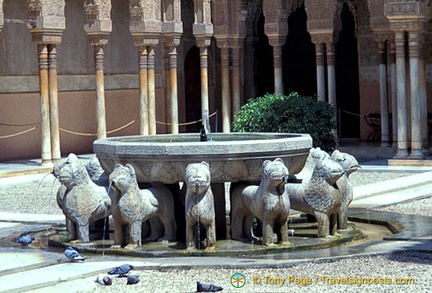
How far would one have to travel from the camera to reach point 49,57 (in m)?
17.8

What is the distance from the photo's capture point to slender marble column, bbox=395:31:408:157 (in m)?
17.3

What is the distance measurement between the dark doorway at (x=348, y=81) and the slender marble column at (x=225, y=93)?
2.85 metres

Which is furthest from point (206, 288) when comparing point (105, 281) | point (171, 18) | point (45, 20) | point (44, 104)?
point (171, 18)

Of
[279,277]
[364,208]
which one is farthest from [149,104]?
[279,277]

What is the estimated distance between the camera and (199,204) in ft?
27.6

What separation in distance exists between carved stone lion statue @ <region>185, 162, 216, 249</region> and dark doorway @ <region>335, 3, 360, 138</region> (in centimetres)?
1536

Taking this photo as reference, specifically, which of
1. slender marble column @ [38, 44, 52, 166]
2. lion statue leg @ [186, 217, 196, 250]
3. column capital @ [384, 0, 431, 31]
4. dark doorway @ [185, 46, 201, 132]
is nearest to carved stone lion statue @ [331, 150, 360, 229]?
lion statue leg @ [186, 217, 196, 250]

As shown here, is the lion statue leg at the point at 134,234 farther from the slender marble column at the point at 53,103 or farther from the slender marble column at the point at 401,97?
the slender marble column at the point at 401,97

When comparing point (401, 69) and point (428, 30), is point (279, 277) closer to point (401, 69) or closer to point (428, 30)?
point (401, 69)

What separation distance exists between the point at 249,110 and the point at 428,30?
6.01 meters

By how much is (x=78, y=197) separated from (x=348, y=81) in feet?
51.0

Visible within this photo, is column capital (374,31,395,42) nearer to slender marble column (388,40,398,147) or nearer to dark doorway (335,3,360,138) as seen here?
slender marble column (388,40,398,147)

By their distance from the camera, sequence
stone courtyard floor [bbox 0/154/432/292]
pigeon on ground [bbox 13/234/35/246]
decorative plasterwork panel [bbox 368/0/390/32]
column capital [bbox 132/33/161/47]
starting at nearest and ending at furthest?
stone courtyard floor [bbox 0/154/432/292] → pigeon on ground [bbox 13/234/35/246] → column capital [bbox 132/33/161/47] → decorative plasterwork panel [bbox 368/0/390/32]

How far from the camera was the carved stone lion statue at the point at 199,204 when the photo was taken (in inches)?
329
